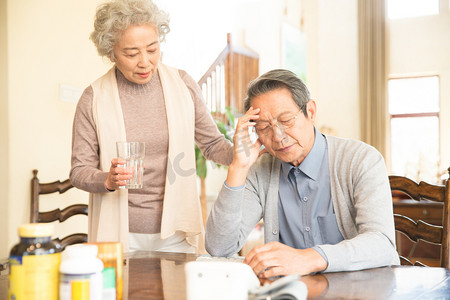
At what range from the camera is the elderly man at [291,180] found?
1.52 m

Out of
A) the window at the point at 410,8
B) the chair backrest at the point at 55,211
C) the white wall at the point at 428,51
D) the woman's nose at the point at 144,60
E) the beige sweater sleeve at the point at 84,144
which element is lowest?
the chair backrest at the point at 55,211

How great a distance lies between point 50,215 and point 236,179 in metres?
1.23

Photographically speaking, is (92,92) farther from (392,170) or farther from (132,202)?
(392,170)

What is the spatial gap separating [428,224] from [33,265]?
1244mm

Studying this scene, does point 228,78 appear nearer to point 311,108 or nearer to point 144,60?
point 144,60

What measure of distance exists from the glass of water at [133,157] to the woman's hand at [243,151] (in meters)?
0.30

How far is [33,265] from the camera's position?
871 millimetres

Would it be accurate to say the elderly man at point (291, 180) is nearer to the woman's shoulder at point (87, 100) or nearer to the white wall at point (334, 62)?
the woman's shoulder at point (87, 100)

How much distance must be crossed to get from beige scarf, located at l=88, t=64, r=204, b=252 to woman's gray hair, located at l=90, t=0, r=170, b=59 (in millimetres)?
176

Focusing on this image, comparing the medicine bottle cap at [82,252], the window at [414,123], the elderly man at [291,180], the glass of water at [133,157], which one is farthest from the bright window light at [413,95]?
the medicine bottle cap at [82,252]

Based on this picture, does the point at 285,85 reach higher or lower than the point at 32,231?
higher

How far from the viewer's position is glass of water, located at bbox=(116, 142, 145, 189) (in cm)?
162

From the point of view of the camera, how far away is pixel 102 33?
185cm

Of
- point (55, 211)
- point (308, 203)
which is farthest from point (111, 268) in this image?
point (55, 211)
